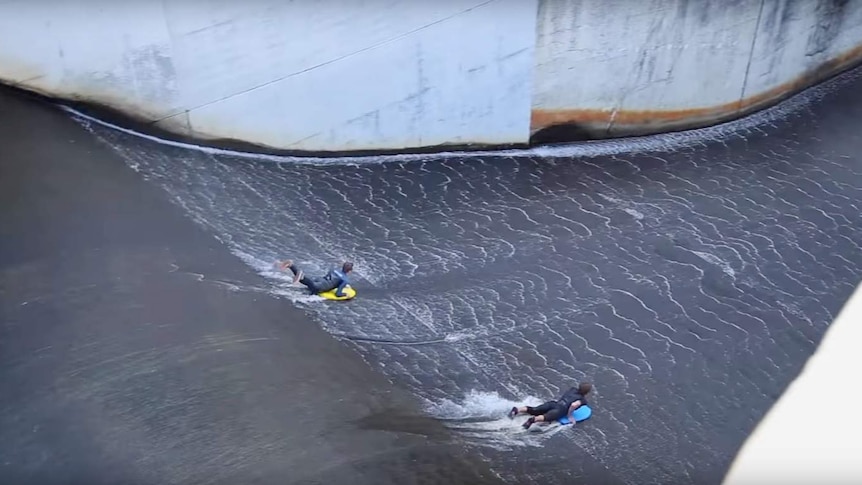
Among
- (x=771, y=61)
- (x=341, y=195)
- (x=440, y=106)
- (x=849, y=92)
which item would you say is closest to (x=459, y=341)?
(x=341, y=195)

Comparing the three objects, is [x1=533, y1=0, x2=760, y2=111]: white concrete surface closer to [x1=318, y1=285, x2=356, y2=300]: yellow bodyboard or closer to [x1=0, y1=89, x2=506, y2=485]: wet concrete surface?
[x1=318, y1=285, x2=356, y2=300]: yellow bodyboard

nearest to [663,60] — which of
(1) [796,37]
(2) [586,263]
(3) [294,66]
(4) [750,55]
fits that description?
(4) [750,55]

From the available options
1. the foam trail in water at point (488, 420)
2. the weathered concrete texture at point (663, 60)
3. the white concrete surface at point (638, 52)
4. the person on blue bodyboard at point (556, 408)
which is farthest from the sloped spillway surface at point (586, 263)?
the white concrete surface at point (638, 52)

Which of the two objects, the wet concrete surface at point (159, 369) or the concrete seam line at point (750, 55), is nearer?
the wet concrete surface at point (159, 369)

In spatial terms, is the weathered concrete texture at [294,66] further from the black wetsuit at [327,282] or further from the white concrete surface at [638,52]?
the black wetsuit at [327,282]

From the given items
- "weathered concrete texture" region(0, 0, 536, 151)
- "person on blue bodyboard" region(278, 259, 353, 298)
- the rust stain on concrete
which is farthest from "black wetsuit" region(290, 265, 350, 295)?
the rust stain on concrete

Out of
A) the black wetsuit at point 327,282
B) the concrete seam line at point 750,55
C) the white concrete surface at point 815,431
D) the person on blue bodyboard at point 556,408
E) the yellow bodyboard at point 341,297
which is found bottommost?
the white concrete surface at point 815,431
